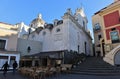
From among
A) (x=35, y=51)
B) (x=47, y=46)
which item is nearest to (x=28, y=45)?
(x=35, y=51)

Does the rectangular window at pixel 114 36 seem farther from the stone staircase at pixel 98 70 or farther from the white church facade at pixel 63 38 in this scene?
the white church facade at pixel 63 38

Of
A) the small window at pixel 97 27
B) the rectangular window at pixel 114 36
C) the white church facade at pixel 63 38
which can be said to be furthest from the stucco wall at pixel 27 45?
the rectangular window at pixel 114 36

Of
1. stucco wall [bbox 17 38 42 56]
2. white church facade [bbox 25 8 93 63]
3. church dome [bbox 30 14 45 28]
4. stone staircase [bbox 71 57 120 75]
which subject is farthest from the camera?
church dome [bbox 30 14 45 28]

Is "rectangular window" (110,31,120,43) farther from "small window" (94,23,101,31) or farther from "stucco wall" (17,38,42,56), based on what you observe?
"stucco wall" (17,38,42,56)

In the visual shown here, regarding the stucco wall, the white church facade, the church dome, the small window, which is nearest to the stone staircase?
the white church facade

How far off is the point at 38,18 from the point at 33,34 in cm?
1127

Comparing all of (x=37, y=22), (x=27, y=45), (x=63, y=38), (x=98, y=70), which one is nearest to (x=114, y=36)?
(x=98, y=70)

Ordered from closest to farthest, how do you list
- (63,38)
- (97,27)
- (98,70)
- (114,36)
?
1. (98,70)
2. (114,36)
3. (63,38)
4. (97,27)

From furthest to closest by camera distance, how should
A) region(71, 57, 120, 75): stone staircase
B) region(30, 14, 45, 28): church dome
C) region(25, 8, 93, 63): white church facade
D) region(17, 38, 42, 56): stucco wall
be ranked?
region(30, 14, 45, 28): church dome → region(17, 38, 42, 56): stucco wall → region(25, 8, 93, 63): white church facade → region(71, 57, 120, 75): stone staircase

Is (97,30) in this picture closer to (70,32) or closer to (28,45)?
(70,32)

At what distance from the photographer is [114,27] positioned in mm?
16828

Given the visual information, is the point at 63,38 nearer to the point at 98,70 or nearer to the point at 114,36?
the point at 114,36

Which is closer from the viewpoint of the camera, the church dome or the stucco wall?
the stucco wall

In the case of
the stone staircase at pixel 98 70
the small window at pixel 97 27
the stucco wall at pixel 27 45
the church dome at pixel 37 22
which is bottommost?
the stone staircase at pixel 98 70
